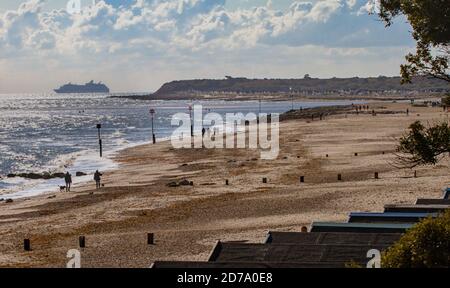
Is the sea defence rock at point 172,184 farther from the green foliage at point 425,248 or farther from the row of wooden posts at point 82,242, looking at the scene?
the green foliage at point 425,248

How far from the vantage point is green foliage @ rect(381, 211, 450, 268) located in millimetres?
9016

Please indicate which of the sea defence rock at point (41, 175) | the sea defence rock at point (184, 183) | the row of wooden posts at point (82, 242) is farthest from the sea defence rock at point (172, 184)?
the sea defence rock at point (41, 175)

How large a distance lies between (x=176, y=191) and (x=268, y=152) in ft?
75.2

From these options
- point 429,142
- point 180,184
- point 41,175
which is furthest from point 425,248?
point 41,175

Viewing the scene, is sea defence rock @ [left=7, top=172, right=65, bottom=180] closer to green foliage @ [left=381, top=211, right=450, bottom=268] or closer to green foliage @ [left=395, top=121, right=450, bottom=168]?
green foliage @ [left=395, top=121, right=450, bottom=168]

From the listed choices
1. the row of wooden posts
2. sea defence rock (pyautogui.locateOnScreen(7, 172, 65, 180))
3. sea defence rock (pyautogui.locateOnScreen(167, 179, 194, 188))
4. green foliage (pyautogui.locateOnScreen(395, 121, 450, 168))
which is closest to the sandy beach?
the row of wooden posts

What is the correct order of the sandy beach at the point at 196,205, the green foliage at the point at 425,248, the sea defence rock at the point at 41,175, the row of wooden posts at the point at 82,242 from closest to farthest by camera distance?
1. the green foliage at the point at 425,248
2. the sandy beach at the point at 196,205
3. the row of wooden posts at the point at 82,242
4. the sea defence rock at the point at 41,175

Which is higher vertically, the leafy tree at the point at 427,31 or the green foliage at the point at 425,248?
the leafy tree at the point at 427,31

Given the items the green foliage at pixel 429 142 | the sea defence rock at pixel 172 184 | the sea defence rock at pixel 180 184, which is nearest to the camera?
the green foliage at pixel 429 142

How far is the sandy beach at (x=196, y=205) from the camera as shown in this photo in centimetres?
2198

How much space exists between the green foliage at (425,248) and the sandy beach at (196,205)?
11026 mm
